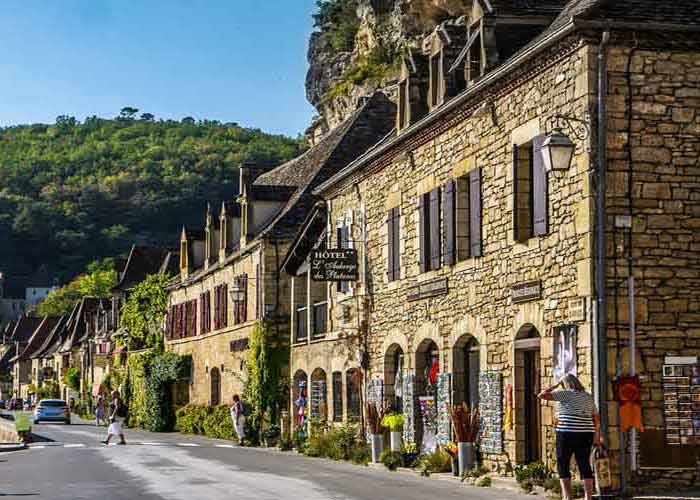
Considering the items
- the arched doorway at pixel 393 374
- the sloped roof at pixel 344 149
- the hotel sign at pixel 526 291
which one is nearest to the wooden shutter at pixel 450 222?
the hotel sign at pixel 526 291

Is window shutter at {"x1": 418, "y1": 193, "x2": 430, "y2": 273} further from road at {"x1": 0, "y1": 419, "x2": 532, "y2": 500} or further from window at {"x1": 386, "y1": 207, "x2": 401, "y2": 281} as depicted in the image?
road at {"x1": 0, "y1": 419, "x2": 532, "y2": 500}

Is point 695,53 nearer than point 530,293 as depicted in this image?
Yes

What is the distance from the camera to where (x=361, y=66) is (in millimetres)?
62938

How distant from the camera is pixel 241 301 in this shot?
41.6 meters

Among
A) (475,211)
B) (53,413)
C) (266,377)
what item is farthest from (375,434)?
(53,413)

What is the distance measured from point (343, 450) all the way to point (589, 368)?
36.7ft

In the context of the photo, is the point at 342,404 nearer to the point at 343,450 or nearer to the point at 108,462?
the point at 343,450

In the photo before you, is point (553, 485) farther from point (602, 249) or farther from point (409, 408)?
point (409, 408)

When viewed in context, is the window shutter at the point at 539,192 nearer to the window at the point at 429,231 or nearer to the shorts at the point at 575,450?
the window at the point at 429,231

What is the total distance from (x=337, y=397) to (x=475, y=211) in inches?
420

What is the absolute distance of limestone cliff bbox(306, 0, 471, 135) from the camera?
57.8 meters

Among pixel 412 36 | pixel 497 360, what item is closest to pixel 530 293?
pixel 497 360

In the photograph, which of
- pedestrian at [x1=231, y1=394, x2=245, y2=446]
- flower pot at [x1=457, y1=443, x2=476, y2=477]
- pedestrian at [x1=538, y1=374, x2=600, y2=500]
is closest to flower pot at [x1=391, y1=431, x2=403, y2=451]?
flower pot at [x1=457, y1=443, x2=476, y2=477]

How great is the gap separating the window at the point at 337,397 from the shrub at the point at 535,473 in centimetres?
1288
